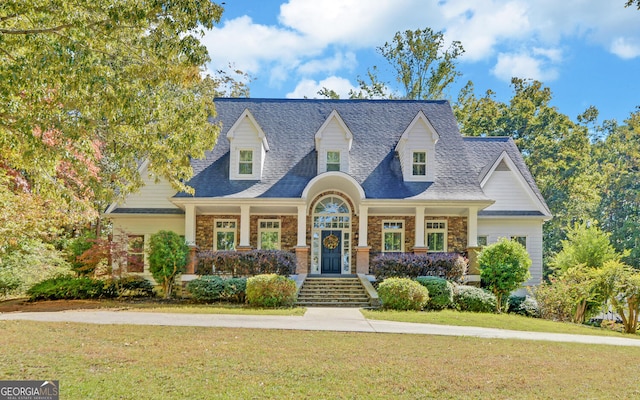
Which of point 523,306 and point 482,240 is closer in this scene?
point 523,306

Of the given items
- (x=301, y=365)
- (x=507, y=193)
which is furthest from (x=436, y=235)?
(x=301, y=365)

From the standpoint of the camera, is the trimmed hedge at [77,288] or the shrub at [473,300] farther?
the trimmed hedge at [77,288]

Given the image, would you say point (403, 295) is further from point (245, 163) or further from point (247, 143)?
point (247, 143)

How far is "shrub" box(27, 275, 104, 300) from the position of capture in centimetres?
1841

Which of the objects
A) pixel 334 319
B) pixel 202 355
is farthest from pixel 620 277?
pixel 202 355

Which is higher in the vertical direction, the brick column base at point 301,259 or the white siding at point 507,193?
the white siding at point 507,193

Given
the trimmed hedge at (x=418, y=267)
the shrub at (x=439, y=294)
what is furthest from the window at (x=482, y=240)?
the shrub at (x=439, y=294)

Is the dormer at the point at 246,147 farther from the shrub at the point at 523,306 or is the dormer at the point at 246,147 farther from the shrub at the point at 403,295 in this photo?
the shrub at the point at 523,306

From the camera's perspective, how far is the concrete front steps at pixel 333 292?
17.6 m

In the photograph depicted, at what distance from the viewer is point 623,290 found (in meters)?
16.0

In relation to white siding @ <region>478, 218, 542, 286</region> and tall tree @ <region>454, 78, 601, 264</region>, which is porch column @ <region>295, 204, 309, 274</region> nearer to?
white siding @ <region>478, 218, 542, 286</region>

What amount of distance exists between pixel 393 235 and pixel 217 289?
27.1 ft

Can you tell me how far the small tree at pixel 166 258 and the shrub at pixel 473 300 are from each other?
31.9 ft
